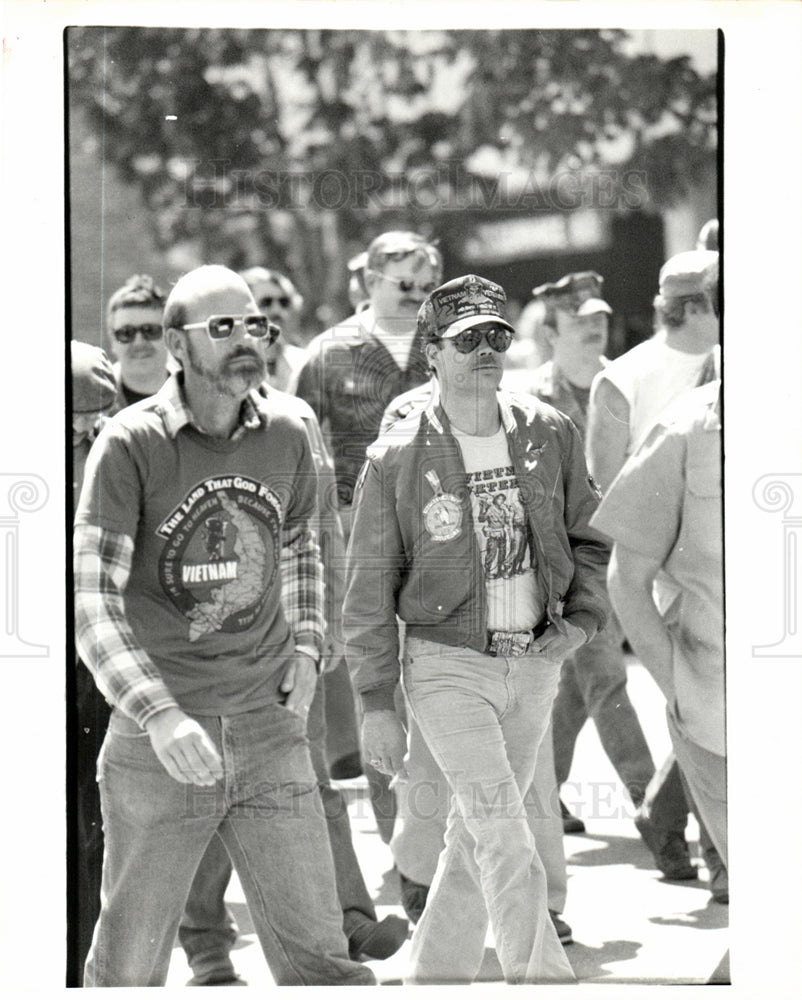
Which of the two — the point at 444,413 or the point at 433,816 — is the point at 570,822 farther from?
the point at 444,413

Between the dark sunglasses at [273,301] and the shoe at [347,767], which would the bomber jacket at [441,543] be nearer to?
the shoe at [347,767]

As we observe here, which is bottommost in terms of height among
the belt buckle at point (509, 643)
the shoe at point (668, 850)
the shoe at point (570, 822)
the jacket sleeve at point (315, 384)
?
the shoe at point (668, 850)

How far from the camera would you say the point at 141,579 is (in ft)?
14.0

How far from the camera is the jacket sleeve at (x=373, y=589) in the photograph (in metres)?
4.29

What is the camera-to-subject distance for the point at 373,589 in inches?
173

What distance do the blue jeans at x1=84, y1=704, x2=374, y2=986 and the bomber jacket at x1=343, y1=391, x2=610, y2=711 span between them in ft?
1.11

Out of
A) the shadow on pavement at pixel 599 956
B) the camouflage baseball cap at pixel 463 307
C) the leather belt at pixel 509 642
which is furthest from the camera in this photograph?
the shadow on pavement at pixel 599 956

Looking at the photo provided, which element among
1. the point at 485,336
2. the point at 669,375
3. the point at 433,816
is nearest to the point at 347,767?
the point at 433,816

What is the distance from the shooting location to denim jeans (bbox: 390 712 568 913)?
14.6 feet

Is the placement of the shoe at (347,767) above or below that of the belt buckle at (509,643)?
below

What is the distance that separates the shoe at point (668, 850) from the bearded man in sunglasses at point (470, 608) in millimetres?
391

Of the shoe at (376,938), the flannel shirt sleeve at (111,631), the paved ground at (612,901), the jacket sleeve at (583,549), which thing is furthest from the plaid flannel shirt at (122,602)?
the shoe at (376,938)

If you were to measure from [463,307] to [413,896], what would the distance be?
1.63 meters

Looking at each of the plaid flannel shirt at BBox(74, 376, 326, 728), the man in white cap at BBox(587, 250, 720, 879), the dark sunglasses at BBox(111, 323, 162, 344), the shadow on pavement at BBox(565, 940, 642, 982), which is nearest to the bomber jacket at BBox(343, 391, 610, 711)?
the plaid flannel shirt at BBox(74, 376, 326, 728)
